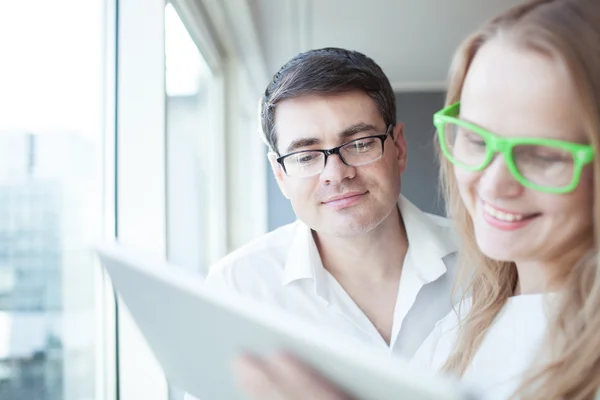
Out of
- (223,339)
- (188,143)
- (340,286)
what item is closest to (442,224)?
(340,286)

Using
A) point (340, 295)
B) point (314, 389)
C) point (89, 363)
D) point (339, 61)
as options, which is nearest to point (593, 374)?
point (314, 389)

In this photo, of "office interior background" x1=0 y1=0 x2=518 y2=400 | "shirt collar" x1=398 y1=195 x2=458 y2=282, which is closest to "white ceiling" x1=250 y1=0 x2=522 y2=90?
"office interior background" x1=0 y1=0 x2=518 y2=400

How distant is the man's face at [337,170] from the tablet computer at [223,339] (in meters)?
0.77

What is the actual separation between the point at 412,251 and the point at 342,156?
392 mm

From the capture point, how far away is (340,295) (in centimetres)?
178

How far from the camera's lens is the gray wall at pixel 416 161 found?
6570 millimetres

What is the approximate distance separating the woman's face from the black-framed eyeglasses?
0.76m

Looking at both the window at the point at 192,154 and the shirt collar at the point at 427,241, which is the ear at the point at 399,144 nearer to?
the shirt collar at the point at 427,241

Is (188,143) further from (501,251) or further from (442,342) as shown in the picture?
(501,251)

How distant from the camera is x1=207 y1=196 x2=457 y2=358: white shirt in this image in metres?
1.70

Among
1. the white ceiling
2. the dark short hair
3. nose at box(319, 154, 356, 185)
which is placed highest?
the white ceiling

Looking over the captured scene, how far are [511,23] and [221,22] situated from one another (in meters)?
2.64

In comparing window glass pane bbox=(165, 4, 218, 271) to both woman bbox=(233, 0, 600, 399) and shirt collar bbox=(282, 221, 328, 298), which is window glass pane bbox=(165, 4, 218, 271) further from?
woman bbox=(233, 0, 600, 399)

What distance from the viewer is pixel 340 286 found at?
1.80m
